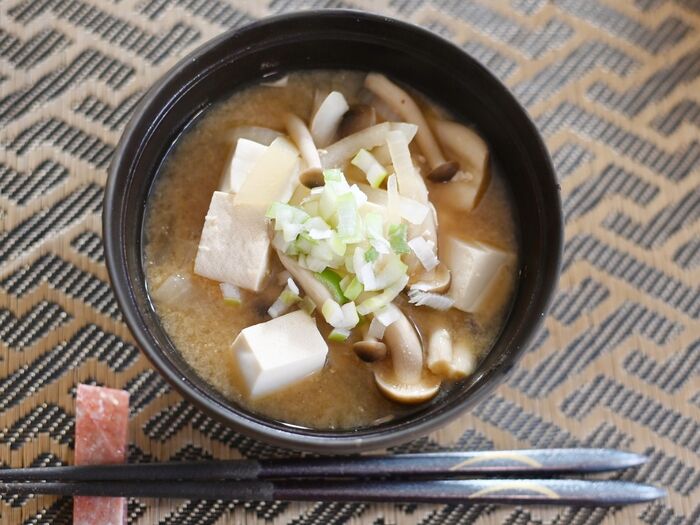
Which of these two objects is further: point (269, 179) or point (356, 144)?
point (356, 144)

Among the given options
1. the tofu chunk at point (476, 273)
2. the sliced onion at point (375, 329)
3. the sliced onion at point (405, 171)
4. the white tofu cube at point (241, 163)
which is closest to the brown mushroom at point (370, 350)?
the sliced onion at point (375, 329)

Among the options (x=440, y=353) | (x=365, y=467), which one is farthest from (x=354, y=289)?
(x=365, y=467)

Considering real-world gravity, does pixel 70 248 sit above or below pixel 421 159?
below

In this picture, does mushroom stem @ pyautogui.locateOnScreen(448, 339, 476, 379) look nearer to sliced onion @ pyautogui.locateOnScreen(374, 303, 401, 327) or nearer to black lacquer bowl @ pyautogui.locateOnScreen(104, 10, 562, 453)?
black lacquer bowl @ pyautogui.locateOnScreen(104, 10, 562, 453)

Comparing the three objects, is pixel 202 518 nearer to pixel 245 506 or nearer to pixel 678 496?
pixel 245 506

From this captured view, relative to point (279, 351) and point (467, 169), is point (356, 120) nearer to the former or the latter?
point (467, 169)

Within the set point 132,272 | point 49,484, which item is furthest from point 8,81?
point 49,484

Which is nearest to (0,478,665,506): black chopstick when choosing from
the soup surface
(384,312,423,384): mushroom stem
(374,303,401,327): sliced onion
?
the soup surface
